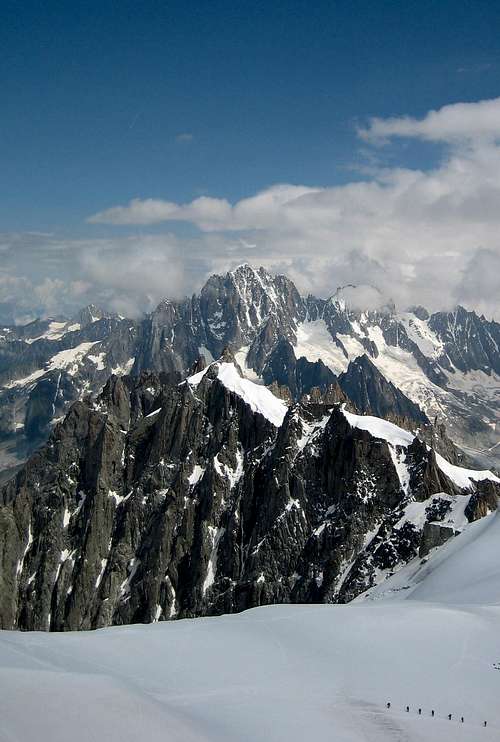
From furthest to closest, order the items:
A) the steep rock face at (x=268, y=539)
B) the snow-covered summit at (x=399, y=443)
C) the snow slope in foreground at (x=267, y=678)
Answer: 1. the snow-covered summit at (x=399, y=443)
2. the steep rock face at (x=268, y=539)
3. the snow slope in foreground at (x=267, y=678)

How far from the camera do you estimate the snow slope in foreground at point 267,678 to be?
30.8 meters

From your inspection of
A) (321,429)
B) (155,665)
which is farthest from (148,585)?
(155,665)

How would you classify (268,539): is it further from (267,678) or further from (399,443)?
(267,678)

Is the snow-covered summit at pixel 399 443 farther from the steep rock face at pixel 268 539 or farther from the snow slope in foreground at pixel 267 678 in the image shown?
the snow slope in foreground at pixel 267 678

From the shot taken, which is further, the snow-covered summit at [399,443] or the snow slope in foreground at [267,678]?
the snow-covered summit at [399,443]

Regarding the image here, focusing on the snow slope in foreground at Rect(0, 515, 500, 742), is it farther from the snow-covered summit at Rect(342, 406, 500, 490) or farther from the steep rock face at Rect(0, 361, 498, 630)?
the snow-covered summit at Rect(342, 406, 500, 490)

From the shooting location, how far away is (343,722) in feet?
118

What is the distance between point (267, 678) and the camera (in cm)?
4394

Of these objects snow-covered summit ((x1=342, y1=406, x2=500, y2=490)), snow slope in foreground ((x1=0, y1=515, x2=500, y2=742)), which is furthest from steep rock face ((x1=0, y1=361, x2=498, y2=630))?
snow slope in foreground ((x1=0, y1=515, x2=500, y2=742))

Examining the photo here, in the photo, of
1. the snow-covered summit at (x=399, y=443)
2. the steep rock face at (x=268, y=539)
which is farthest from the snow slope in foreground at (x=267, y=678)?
the snow-covered summit at (x=399, y=443)

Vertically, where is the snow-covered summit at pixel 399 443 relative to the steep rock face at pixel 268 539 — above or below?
above

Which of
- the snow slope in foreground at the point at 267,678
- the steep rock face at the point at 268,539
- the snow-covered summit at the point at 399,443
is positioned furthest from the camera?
the snow-covered summit at the point at 399,443

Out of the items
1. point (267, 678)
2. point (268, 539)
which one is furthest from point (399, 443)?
point (267, 678)

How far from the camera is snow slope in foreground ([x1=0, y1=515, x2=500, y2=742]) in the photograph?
3077cm
